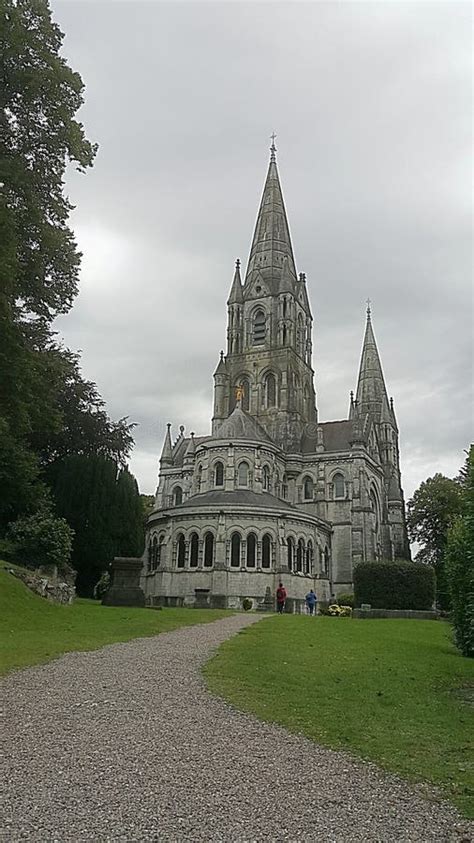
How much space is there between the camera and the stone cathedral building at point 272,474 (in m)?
44.0

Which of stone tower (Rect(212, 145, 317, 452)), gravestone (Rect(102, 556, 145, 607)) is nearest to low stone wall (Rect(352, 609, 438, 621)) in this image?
gravestone (Rect(102, 556, 145, 607))

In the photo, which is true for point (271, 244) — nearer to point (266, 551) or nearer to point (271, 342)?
point (271, 342)

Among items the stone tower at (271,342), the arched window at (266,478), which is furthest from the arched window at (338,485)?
the arched window at (266,478)

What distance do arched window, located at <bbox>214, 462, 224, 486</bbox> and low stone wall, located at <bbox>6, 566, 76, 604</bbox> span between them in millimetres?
25737

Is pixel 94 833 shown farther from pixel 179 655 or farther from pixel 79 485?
pixel 79 485

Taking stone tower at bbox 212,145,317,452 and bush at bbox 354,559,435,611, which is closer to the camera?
bush at bbox 354,559,435,611

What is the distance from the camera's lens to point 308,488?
6019cm

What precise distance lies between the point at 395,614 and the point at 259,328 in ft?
131

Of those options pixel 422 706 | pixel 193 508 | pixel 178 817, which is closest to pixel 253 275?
pixel 193 508

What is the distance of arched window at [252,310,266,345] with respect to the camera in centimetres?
6775

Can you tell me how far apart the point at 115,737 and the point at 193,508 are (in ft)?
123

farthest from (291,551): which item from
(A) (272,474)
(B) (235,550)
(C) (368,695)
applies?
(C) (368,695)

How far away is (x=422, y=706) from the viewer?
1012 centimetres

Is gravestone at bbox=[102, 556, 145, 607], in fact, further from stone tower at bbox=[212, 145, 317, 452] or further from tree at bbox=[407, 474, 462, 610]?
tree at bbox=[407, 474, 462, 610]
